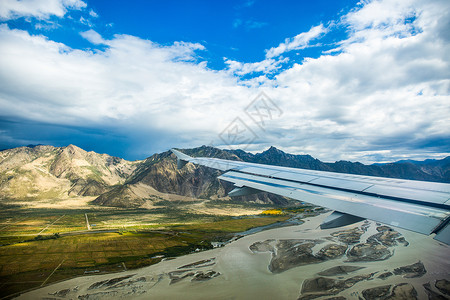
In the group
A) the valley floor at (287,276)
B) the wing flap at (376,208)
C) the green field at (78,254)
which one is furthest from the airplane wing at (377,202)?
the green field at (78,254)

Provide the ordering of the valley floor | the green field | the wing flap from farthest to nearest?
the green field
the valley floor
the wing flap

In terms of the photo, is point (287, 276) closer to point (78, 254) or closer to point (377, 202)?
point (377, 202)

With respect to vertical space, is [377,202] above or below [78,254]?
above

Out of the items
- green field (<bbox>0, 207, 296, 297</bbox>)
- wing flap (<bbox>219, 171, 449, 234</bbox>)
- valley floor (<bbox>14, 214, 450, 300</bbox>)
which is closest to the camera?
wing flap (<bbox>219, 171, 449, 234</bbox>)

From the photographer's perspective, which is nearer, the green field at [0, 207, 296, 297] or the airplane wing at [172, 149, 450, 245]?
the airplane wing at [172, 149, 450, 245]

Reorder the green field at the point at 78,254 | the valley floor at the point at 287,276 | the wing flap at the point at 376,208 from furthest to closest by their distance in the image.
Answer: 1. the green field at the point at 78,254
2. the valley floor at the point at 287,276
3. the wing flap at the point at 376,208

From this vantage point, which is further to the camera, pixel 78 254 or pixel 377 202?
pixel 78 254

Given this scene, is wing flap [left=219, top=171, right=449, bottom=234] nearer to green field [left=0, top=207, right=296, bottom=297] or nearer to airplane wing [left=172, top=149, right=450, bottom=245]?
airplane wing [left=172, top=149, right=450, bottom=245]

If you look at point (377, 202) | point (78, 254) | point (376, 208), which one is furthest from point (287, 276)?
point (78, 254)

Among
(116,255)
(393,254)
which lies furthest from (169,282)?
(393,254)

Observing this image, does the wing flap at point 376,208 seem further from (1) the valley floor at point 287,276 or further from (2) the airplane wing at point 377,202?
(1) the valley floor at point 287,276

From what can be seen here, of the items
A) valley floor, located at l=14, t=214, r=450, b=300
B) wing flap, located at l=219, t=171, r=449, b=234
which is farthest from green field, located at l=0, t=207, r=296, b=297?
wing flap, located at l=219, t=171, r=449, b=234
